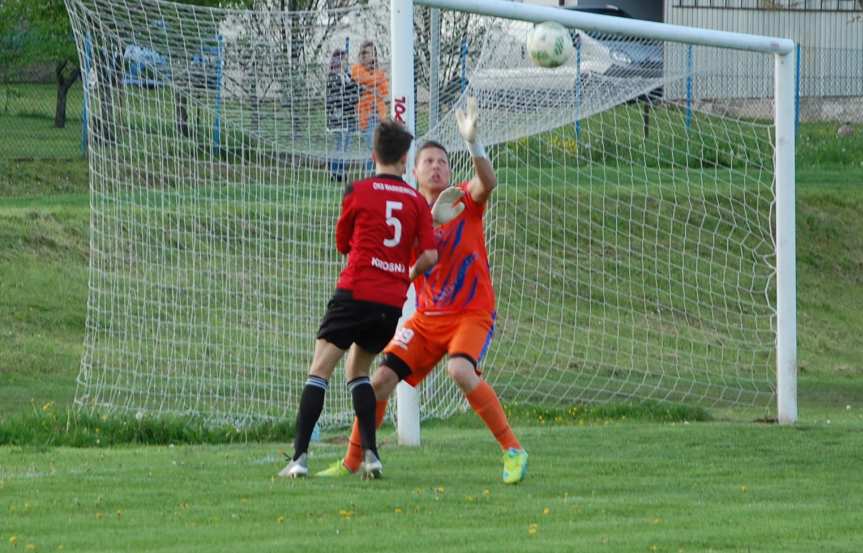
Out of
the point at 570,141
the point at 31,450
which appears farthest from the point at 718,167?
the point at 31,450

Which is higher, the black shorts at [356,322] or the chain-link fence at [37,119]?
the chain-link fence at [37,119]

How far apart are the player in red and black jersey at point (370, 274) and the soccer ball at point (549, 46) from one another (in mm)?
1932

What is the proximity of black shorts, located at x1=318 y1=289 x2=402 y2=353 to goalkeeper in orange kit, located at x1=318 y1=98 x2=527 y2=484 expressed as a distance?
0.36 metres

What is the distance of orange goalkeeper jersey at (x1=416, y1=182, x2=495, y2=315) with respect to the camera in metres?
8.77

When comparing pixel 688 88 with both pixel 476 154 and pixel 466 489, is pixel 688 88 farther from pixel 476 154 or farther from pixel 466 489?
pixel 466 489

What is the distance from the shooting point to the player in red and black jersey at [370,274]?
27.4ft

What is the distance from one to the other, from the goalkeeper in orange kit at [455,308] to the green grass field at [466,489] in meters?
0.36

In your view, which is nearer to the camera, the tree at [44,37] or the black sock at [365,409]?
the black sock at [365,409]

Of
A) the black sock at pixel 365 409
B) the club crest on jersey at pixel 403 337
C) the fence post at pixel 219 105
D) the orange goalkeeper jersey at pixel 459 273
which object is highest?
the fence post at pixel 219 105

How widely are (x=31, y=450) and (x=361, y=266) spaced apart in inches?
122

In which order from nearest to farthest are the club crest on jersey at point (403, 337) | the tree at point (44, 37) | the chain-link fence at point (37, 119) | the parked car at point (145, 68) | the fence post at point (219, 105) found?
1. the club crest on jersey at point (403, 337)
2. the parked car at point (145, 68)
3. the fence post at point (219, 105)
4. the chain-link fence at point (37, 119)
5. the tree at point (44, 37)

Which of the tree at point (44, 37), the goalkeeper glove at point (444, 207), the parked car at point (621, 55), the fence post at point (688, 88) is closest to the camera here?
the goalkeeper glove at point (444, 207)

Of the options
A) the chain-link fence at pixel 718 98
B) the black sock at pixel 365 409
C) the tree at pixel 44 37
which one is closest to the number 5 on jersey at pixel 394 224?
the black sock at pixel 365 409

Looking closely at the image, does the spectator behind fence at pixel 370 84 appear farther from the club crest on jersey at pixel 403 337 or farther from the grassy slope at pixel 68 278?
the grassy slope at pixel 68 278
